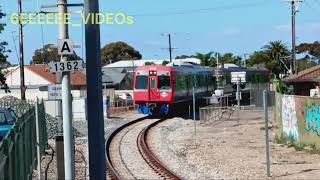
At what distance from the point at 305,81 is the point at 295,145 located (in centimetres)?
1766

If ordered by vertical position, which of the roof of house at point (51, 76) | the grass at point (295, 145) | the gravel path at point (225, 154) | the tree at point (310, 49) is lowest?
the gravel path at point (225, 154)

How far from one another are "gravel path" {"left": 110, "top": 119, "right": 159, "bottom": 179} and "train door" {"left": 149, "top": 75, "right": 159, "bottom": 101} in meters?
7.91

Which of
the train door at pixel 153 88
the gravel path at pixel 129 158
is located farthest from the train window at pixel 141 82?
the gravel path at pixel 129 158

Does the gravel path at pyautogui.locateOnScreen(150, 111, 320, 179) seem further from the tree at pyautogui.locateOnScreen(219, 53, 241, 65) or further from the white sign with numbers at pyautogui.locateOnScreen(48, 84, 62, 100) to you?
the tree at pyautogui.locateOnScreen(219, 53, 241, 65)

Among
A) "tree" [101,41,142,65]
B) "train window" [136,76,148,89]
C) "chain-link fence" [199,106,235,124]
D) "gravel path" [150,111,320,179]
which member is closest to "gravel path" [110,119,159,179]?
"gravel path" [150,111,320,179]

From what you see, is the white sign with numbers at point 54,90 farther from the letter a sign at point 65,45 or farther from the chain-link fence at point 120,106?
the chain-link fence at point 120,106

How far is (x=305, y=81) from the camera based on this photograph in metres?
40.6

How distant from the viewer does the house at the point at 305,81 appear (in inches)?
1589

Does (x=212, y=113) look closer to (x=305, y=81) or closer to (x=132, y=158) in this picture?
(x=305, y=81)

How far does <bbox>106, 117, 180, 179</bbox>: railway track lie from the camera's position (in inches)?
668

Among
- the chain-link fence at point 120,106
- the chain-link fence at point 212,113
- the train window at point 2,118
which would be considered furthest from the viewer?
the chain-link fence at point 120,106

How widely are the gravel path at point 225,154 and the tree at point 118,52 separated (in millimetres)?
108040

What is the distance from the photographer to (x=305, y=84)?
43.4 metres

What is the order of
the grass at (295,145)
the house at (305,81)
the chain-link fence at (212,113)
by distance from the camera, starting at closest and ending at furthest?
the grass at (295,145) → the chain-link fence at (212,113) → the house at (305,81)
